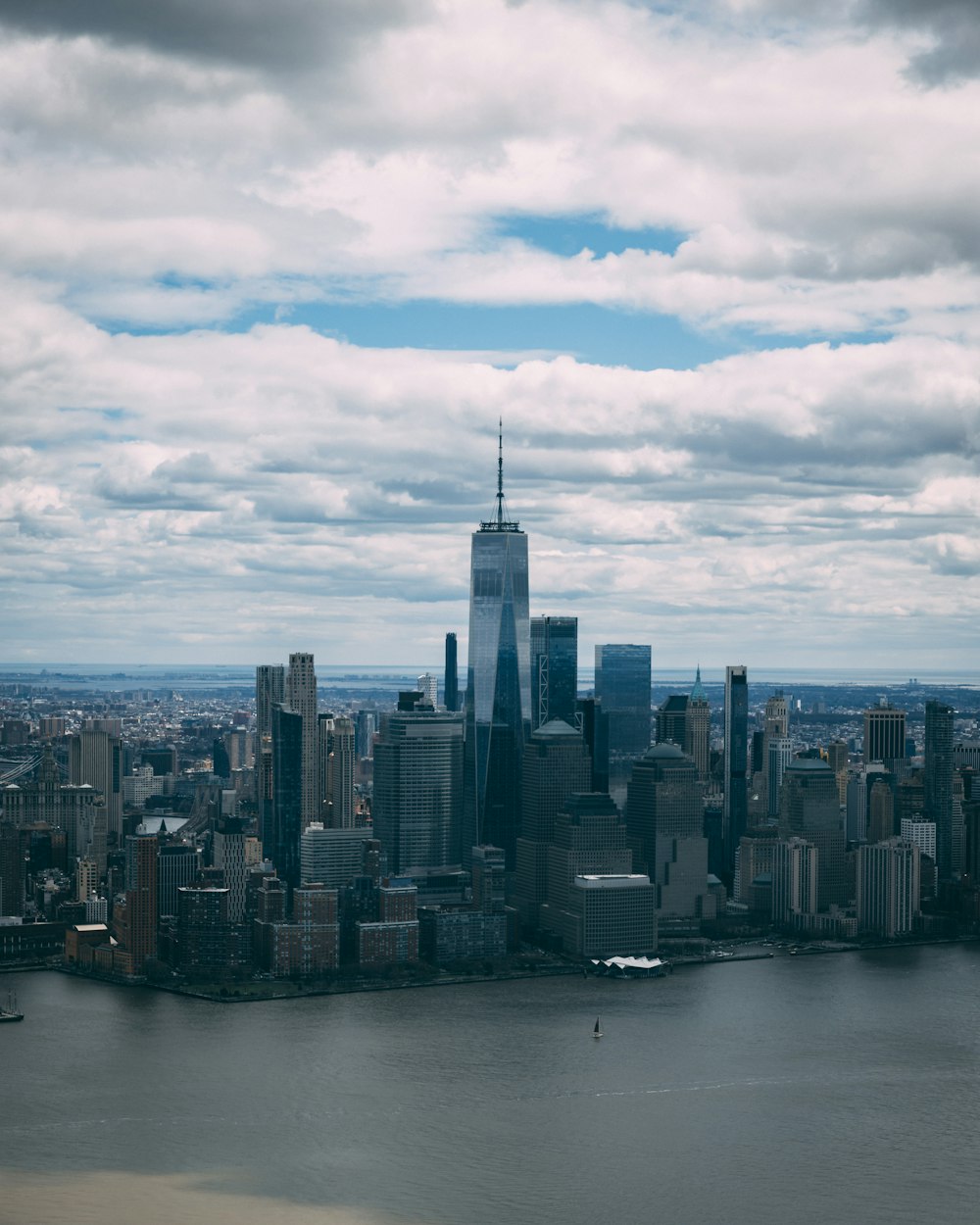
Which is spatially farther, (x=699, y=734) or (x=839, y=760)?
(x=839, y=760)

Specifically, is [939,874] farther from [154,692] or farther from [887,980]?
[154,692]

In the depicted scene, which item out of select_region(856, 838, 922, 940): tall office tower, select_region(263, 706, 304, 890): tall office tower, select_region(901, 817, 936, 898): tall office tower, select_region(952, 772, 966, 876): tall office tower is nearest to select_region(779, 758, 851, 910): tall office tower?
select_region(901, 817, 936, 898): tall office tower

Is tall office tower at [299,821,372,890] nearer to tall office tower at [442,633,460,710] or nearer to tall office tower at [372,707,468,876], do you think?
tall office tower at [372,707,468,876]

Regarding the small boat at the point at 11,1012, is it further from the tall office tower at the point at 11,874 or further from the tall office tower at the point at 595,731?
the tall office tower at the point at 595,731

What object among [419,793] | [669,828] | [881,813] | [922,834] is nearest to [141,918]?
[419,793]

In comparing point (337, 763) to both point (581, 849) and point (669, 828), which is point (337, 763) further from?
point (581, 849)

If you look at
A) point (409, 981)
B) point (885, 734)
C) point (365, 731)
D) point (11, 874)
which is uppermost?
point (885, 734)
